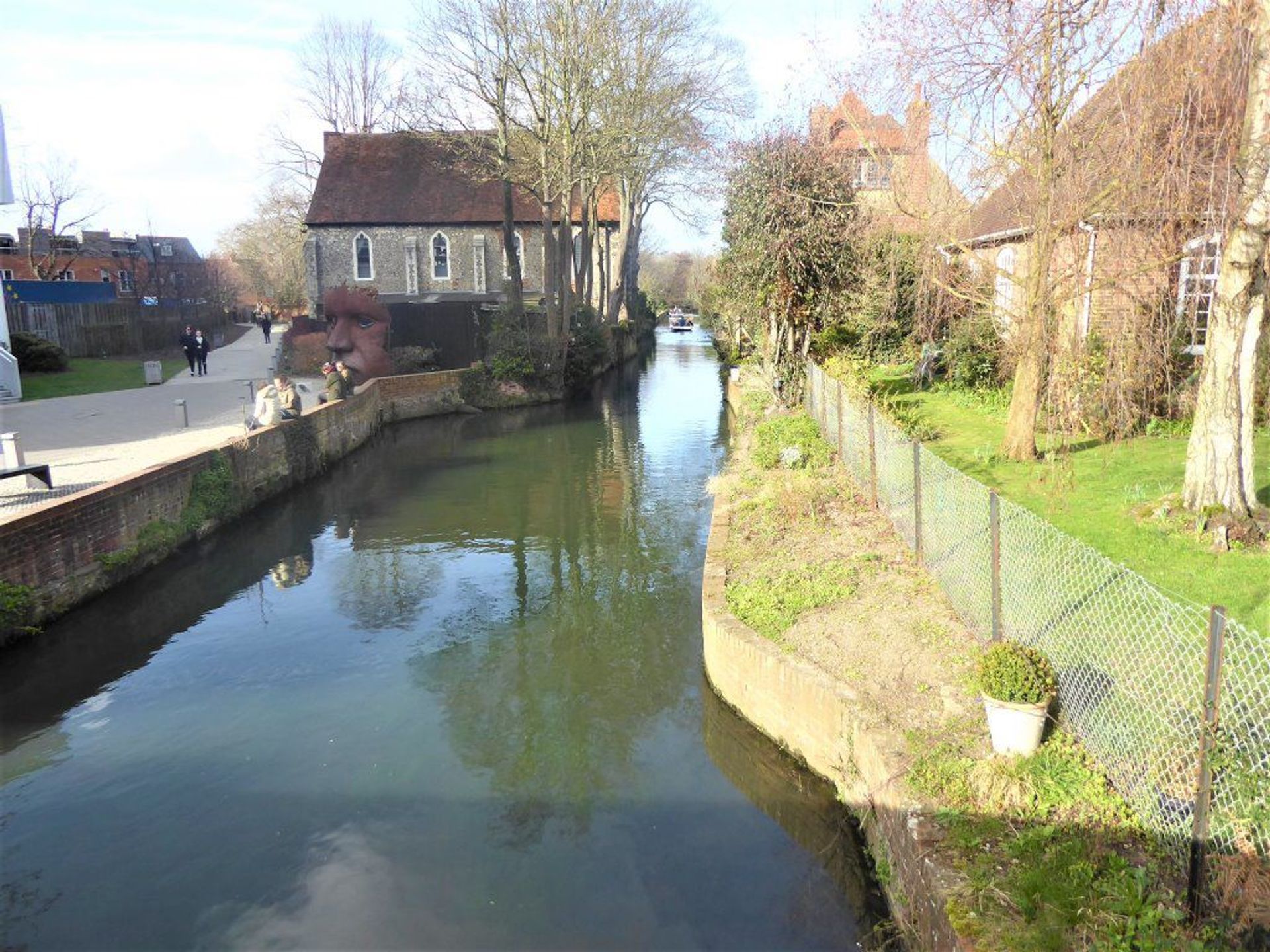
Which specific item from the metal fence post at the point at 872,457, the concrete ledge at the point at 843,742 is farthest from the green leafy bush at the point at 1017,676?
the metal fence post at the point at 872,457

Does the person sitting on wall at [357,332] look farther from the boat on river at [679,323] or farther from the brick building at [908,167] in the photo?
the boat on river at [679,323]

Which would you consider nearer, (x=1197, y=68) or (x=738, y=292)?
(x=1197, y=68)

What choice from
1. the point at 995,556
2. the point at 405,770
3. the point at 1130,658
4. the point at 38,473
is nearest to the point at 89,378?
the point at 38,473

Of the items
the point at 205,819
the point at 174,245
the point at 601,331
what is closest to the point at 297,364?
the point at 601,331

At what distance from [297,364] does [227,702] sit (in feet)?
84.6

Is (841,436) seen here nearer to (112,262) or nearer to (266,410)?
(266,410)

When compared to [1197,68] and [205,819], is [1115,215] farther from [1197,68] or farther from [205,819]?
[205,819]

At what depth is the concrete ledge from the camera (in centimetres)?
466

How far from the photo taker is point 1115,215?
8312mm

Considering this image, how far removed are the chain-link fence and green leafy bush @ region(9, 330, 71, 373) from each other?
96.1ft

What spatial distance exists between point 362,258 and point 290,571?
35296 mm

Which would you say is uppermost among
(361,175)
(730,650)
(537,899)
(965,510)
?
(361,175)

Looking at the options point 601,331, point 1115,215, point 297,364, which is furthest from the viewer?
point 601,331

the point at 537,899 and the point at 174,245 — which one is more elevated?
the point at 174,245
